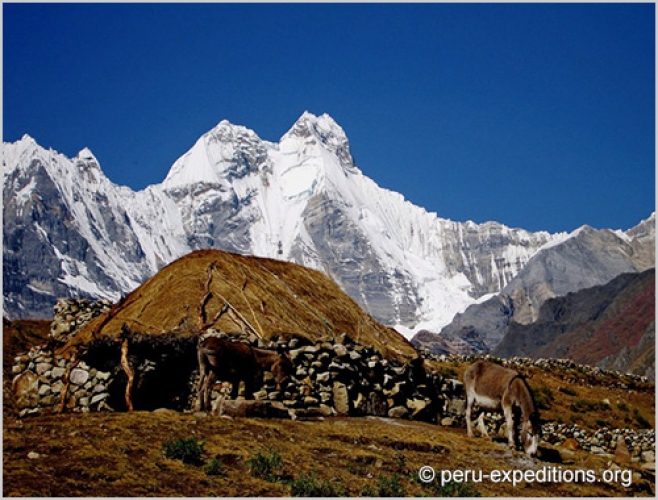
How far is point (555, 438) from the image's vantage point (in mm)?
27781

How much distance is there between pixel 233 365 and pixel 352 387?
351cm

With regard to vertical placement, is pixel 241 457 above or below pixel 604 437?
below

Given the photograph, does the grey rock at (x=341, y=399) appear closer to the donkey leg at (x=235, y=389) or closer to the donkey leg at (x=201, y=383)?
the donkey leg at (x=235, y=389)

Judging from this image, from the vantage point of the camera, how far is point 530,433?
18828 mm

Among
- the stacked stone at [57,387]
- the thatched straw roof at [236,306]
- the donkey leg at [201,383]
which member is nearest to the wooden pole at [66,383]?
the stacked stone at [57,387]

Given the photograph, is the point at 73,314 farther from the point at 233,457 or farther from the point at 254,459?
the point at 254,459

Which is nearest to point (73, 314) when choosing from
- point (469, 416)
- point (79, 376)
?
point (79, 376)

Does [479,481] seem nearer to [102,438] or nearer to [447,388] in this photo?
[102,438]

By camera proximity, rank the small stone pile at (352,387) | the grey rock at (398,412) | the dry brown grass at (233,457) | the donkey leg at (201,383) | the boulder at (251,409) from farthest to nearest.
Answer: the grey rock at (398,412) → the small stone pile at (352,387) → the donkey leg at (201,383) → the boulder at (251,409) → the dry brown grass at (233,457)

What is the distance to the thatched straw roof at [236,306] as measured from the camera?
24969 millimetres

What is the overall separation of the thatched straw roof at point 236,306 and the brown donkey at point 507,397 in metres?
5.67

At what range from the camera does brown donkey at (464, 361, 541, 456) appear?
18891 mm

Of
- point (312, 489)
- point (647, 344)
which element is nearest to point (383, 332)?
point (312, 489)

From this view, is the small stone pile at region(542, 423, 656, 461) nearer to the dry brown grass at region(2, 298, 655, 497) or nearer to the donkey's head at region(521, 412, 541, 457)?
the dry brown grass at region(2, 298, 655, 497)
